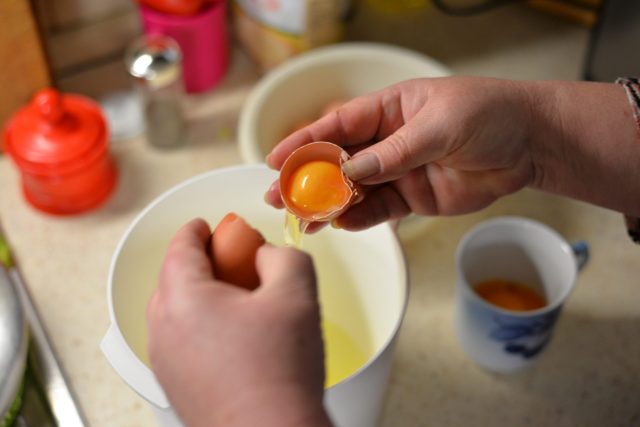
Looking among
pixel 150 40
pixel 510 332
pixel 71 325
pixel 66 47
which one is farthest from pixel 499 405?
pixel 66 47

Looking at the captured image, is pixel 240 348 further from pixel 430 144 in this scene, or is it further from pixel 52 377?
pixel 52 377

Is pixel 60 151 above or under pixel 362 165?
under

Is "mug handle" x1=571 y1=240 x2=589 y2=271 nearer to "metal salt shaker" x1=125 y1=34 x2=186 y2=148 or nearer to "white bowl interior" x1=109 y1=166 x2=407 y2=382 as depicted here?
"white bowl interior" x1=109 y1=166 x2=407 y2=382

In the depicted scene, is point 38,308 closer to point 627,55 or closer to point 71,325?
point 71,325

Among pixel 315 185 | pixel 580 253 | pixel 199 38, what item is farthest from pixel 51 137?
pixel 580 253

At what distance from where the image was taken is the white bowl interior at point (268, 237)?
66cm

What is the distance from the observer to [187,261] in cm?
52

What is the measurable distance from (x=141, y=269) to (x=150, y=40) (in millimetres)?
344

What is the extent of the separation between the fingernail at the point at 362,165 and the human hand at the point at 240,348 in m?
0.12

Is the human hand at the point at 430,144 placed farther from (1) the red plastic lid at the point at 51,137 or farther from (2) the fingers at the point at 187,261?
(1) the red plastic lid at the point at 51,137

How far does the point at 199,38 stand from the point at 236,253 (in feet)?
1.61

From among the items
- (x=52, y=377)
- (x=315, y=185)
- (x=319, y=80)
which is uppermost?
(x=315, y=185)

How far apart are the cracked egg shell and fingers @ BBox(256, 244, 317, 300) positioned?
0.41 feet

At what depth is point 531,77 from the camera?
41.8 inches
